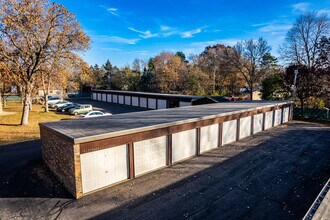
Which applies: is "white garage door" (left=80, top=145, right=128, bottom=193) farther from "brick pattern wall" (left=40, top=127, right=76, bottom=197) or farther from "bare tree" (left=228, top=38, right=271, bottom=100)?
"bare tree" (left=228, top=38, right=271, bottom=100)

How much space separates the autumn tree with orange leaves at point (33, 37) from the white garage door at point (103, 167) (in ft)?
46.5

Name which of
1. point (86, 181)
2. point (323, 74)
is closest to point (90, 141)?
point (86, 181)

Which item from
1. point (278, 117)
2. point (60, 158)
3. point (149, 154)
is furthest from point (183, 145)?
point (278, 117)

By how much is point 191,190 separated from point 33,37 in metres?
17.8

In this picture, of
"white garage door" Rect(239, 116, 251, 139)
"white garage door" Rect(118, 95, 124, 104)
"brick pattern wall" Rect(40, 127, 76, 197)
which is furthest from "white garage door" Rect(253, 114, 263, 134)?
"white garage door" Rect(118, 95, 124, 104)

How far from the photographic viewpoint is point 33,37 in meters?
16.9

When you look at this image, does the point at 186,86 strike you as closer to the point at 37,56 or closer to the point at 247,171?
the point at 37,56

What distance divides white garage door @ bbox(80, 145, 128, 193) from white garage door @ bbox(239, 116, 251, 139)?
1019 centimetres

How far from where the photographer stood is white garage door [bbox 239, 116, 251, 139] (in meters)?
15.5

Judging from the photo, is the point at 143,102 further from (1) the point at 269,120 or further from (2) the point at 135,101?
(1) the point at 269,120

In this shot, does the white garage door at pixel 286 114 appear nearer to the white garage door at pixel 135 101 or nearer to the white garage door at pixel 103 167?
the white garage door at pixel 103 167

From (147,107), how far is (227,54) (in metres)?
19.1

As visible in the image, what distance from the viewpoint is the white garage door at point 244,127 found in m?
15.5

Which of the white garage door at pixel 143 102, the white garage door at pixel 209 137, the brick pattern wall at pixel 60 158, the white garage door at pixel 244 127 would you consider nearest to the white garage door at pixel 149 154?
the brick pattern wall at pixel 60 158
